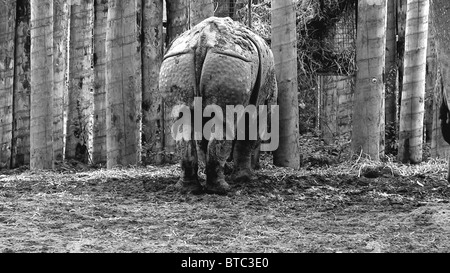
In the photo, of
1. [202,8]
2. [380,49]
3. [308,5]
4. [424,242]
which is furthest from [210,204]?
[308,5]

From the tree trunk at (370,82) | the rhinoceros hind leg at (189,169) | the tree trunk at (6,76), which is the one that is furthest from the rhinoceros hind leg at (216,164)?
the tree trunk at (6,76)

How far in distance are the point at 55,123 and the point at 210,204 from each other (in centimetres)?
368

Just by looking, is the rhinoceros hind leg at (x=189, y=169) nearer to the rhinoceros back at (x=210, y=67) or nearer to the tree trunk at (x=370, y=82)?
the rhinoceros back at (x=210, y=67)

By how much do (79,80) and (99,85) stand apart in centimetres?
35

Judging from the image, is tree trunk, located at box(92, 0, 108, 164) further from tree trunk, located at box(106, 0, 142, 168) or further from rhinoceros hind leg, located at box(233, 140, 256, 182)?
rhinoceros hind leg, located at box(233, 140, 256, 182)

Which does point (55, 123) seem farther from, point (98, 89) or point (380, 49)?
point (380, 49)

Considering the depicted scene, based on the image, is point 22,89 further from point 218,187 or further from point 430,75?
point 430,75

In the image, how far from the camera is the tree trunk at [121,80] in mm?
8398

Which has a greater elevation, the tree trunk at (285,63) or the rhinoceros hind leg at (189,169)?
the tree trunk at (285,63)

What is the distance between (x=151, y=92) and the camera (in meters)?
9.28

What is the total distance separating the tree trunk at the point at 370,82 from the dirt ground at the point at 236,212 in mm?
642

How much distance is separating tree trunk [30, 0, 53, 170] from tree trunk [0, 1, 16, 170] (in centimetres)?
85

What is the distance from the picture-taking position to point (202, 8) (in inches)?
331
